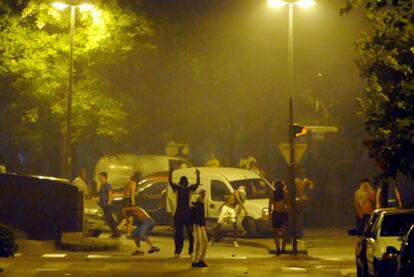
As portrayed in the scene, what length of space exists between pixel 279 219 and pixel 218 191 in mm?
6142

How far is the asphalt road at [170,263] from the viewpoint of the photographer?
2191cm

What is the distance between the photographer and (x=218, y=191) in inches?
1266

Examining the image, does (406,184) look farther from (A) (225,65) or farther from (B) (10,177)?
(B) (10,177)

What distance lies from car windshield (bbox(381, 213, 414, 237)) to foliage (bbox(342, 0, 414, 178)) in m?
0.71

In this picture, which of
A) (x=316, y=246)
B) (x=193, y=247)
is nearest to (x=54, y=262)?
(x=193, y=247)

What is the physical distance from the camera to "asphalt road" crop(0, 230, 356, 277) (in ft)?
71.9

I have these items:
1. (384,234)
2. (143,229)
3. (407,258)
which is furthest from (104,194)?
(407,258)

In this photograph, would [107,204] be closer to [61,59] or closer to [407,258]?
[61,59]

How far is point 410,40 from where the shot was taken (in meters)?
18.3

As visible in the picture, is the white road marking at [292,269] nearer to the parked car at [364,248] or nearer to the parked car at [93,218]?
the parked car at [364,248]

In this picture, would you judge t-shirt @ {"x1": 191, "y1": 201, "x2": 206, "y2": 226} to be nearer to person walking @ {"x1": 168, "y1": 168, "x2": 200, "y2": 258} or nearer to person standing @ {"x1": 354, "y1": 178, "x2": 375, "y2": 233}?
person walking @ {"x1": 168, "y1": 168, "x2": 200, "y2": 258}

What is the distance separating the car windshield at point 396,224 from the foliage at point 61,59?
20.4 metres

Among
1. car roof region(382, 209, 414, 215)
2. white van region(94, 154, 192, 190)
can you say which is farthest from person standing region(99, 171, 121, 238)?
car roof region(382, 209, 414, 215)

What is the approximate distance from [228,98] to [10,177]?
22691 mm
